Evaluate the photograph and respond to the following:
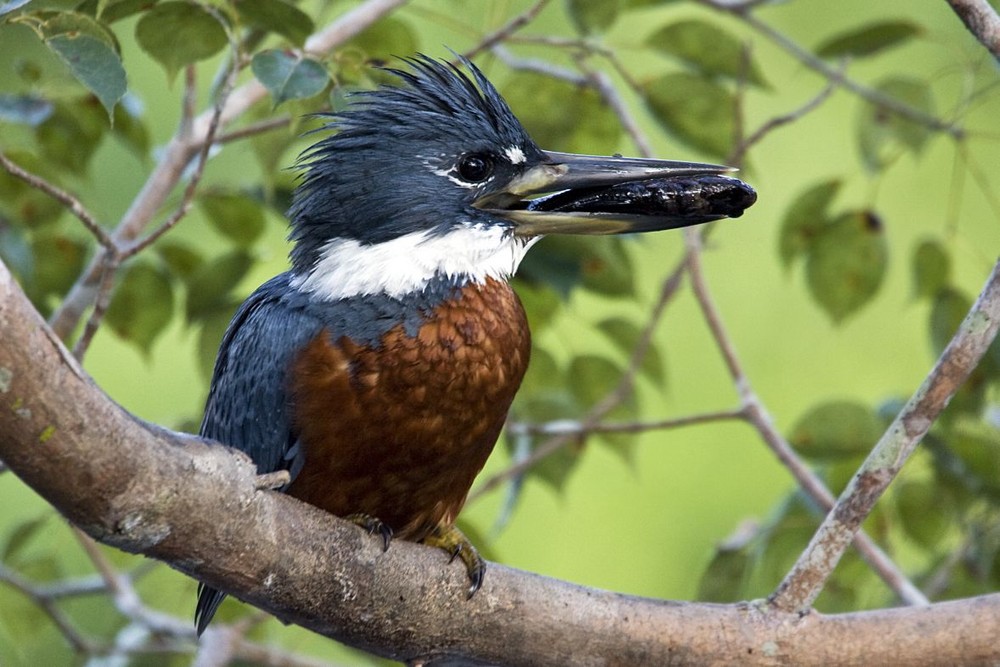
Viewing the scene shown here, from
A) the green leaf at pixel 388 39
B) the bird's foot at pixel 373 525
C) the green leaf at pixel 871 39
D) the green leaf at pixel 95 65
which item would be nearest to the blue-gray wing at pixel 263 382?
the bird's foot at pixel 373 525

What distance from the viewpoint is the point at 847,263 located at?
285 centimetres

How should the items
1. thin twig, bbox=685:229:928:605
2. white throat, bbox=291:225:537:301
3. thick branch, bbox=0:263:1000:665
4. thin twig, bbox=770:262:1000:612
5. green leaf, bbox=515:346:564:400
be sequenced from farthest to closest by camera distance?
green leaf, bbox=515:346:564:400 < thin twig, bbox=685:229:928:605 < white throat, bbox=291:225:537:301 < thin twig, bbox=770:262:1000:612 < thick branch, bbox=0:263:1000:665

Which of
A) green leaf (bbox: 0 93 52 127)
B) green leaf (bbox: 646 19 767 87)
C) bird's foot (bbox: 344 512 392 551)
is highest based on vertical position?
green leaf (bbox: 646 19 767 87)

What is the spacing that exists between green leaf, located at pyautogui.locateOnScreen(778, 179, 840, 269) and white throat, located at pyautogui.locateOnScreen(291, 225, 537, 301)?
0.92m

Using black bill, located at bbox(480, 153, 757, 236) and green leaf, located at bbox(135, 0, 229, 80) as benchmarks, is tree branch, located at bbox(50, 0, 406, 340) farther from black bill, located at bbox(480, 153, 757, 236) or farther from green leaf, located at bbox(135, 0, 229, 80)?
black bill, located at bbox(480, 153, 757, 236)

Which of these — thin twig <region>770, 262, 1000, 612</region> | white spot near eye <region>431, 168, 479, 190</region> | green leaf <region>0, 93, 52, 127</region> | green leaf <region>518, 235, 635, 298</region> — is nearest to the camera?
thin twig <region>770, 262, 1000, 612</region>

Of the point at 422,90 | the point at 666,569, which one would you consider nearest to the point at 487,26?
the point at 422,90

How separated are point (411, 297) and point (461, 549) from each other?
41cm

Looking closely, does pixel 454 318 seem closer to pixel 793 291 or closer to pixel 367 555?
pixel 367 555

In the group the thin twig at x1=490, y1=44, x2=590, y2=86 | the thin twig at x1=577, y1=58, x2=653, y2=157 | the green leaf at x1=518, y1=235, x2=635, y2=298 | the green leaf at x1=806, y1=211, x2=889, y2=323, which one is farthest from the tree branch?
the green leaf at x1=806, y1=211, x2=889, y2=323

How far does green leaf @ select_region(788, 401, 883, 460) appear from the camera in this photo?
8.70ft

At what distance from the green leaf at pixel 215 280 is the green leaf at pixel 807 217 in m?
1.18

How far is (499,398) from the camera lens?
6.95 feet

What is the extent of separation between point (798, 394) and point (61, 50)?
12.1 feet
